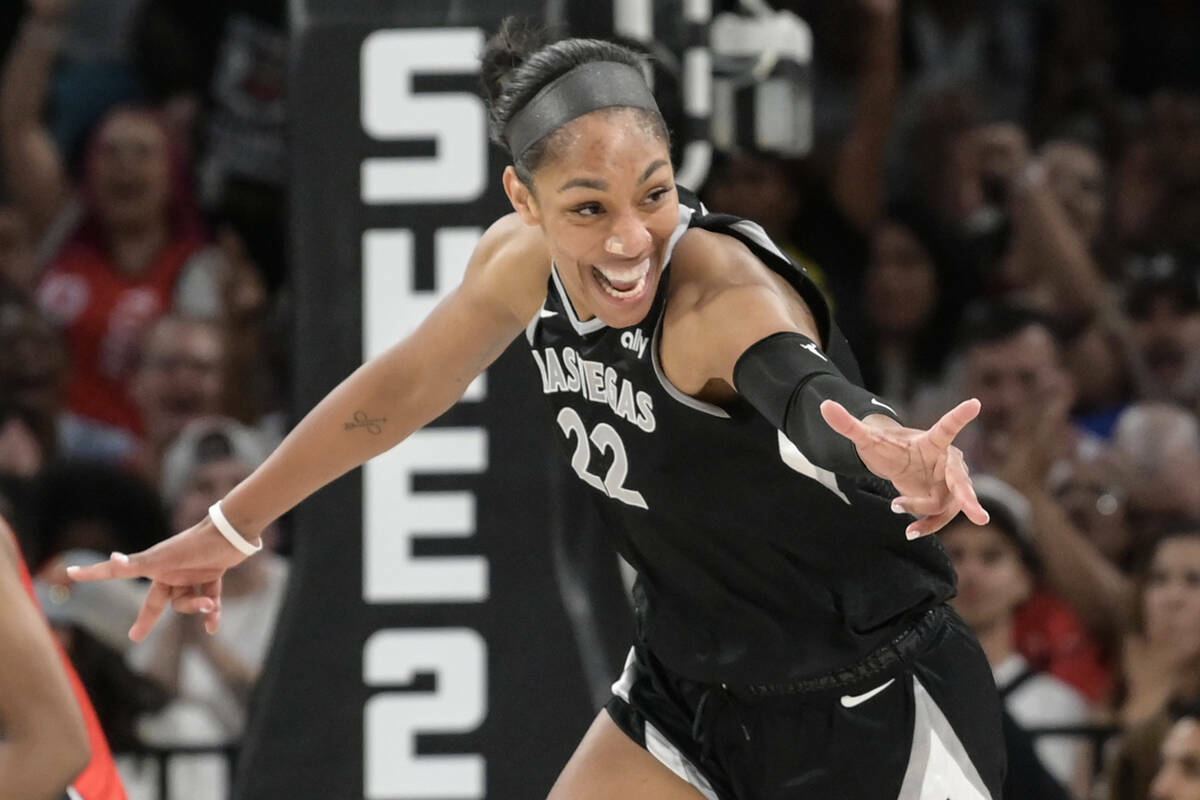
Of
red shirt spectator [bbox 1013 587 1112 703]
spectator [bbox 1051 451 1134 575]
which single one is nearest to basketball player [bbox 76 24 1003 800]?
red shirt spectator [bbox 1013 587 1112 703]

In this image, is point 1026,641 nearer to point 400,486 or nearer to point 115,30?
point 400,486

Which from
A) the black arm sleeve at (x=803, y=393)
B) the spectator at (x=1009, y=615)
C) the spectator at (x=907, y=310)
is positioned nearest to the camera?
the black arm sleeve at (x=803, y=393)

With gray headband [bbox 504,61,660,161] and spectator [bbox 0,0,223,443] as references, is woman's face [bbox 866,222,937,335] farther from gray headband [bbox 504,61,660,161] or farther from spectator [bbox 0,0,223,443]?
gray headband [bbox 504,61,660,161]

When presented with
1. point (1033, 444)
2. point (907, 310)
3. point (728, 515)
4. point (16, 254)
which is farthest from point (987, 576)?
point (16, 254)

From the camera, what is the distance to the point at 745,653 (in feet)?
8.80

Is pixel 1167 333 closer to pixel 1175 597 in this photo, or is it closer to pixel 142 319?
pixel 1175 597

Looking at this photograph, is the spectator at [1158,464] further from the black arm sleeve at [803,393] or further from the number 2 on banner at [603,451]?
the black arm sleeve at [803,393]

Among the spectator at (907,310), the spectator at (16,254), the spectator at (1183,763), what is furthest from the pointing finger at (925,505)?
the spectator at (16,254)

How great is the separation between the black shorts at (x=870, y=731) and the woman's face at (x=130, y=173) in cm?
315

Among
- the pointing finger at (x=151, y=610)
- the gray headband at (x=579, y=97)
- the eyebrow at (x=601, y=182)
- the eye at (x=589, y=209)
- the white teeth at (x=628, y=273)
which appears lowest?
the pointing finger at (x=151, y=610)

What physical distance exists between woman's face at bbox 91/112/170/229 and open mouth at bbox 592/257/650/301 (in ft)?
10.6

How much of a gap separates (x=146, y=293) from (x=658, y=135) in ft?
10.5

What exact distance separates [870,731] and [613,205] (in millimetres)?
810

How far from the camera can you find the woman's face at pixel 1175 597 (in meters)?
4.06
